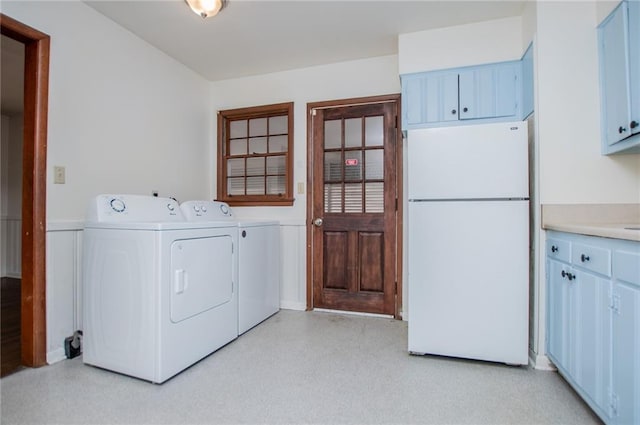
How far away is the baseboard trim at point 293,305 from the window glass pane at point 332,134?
5.37ft

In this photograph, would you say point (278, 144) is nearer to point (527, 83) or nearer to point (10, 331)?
point (527, 83)

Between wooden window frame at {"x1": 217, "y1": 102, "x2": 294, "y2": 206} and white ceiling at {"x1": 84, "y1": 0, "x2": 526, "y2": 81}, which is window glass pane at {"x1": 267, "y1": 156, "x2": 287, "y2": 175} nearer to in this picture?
wooden window frame at {"x1": 217, "y1": 102, "x2": 294, "y2": 206}

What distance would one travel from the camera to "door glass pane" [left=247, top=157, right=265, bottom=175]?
3445 mm

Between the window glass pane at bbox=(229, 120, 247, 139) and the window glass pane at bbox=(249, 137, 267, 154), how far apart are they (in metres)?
0.14

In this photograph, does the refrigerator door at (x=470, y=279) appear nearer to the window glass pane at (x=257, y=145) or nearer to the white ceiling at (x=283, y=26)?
the white ceiling at (x=283, y=26)

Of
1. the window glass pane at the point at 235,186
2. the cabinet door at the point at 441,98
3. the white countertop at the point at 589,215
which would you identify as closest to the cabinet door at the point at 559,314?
the white countertop at the point at 589,215

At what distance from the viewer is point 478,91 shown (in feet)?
7.94

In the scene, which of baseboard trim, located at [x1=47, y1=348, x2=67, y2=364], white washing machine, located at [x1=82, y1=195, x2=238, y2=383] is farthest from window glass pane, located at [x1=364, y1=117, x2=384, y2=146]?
baseboard trim, located at [x1=47, y1=348, x2=67, y2=364]

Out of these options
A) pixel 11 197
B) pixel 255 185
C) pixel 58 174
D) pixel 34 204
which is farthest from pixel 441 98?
pixel 11 197

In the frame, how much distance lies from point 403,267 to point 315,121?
1.69 m

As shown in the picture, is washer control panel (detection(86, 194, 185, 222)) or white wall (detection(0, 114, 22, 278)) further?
white wall (detection(0, 114, 22, 278))

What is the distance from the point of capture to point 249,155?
3.47m

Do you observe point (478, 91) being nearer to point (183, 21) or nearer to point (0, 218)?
point (183, 21)

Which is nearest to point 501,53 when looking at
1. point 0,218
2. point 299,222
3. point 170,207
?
point 299,222
